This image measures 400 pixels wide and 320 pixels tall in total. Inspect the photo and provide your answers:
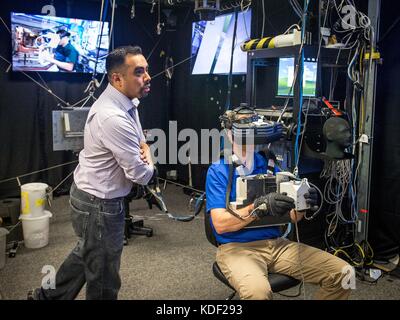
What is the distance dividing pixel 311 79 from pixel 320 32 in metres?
0.35

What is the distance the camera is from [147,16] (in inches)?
217

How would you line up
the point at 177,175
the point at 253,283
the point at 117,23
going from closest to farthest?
the point at 253,283
the point at 117,23
the point at 177,175

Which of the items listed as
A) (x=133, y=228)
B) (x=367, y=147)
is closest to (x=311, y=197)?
(x=367, y=147)

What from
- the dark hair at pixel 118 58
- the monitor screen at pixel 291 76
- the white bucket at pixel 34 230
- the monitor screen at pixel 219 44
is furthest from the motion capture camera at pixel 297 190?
the monitor screen at pixel 219 44

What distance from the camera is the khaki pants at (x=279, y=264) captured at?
2021 millimetres

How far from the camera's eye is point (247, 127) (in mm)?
2082

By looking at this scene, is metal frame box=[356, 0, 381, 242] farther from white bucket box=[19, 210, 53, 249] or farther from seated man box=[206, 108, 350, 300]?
white bucket box=[19, 210, 53, 249]

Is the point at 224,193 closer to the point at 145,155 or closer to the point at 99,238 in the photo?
the point at 145,155

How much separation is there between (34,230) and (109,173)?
1.70m

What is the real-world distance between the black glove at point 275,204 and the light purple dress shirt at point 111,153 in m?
0.59

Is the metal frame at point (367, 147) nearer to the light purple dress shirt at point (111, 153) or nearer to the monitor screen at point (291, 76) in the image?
the monitor screen at point (291, 76)

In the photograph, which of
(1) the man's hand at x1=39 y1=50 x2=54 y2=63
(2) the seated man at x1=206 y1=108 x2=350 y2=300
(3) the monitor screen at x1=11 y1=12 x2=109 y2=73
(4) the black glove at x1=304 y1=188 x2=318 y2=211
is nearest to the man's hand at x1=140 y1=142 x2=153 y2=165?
(2) the seated man at x1=206 y1=108 x2=350 y2=300

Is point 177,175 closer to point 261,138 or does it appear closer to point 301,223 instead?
point 301,223
